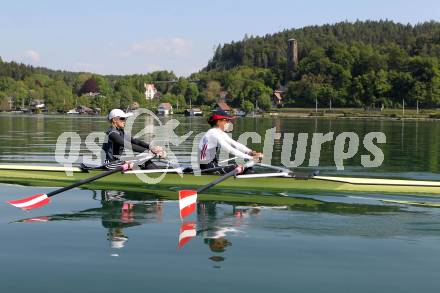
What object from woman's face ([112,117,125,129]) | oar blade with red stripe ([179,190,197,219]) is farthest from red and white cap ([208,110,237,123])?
woman's face ([112,117,125,129])

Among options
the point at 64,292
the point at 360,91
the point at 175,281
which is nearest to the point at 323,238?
the point at 175,281

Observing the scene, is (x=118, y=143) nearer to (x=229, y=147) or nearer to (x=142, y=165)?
(x=142, y=165)

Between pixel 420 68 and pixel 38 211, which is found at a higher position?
pixel 420 68

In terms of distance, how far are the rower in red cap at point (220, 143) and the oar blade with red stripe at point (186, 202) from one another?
1.81 metres

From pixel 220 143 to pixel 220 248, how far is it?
4.06 meters

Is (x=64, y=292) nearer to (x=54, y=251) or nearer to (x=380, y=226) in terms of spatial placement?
(x=54, y=251)

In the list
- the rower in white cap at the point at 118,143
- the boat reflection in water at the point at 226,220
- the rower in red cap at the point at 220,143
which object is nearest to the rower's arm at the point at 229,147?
the rower in red cap at the point at 220,143

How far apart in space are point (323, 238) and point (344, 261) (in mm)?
1290

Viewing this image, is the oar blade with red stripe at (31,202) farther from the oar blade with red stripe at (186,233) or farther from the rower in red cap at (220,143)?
the rower in red cap at (220,143)

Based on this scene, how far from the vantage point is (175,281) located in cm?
766

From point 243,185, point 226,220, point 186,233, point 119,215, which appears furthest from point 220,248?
point 243,185

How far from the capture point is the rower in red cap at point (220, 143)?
503 inches

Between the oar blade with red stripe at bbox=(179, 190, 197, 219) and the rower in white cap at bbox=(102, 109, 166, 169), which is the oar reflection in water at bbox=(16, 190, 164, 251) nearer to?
the oar blade with red stripe at bbox=(179, 190, 197, 219)

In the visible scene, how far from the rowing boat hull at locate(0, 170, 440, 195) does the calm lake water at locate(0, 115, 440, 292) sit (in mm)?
328
